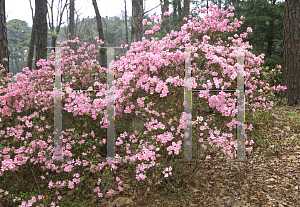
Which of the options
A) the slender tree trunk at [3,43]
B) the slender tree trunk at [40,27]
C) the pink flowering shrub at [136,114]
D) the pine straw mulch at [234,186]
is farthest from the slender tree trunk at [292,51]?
the slender tree trunk at [3,43]

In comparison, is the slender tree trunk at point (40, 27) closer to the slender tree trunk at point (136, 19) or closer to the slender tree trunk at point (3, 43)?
the slender tree trunk at point (3, 43)

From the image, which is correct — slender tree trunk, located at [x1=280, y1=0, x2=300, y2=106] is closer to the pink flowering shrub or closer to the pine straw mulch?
the pine straw mulch

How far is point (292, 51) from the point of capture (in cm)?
642

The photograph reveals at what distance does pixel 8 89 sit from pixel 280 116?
17.9 feet

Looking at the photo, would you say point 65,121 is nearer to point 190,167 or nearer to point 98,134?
point 98,134

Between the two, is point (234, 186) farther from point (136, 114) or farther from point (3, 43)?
point (3, 43)

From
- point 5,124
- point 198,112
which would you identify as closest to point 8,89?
point 5,124

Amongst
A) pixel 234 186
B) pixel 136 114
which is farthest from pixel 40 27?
pixel 234 186

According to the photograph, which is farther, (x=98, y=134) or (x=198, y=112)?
(x=98, y=134)

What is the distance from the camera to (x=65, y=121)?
144 inches

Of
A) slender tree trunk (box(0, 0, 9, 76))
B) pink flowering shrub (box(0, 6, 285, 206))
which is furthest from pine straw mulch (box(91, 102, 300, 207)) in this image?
slender tree trunk (box(0, 0, 9, 76))

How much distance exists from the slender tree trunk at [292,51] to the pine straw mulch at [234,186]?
3110 mm

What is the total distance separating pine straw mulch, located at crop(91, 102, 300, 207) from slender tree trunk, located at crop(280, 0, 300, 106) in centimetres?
311

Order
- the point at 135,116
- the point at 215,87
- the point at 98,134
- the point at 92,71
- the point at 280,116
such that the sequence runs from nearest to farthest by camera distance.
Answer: the point at 215,87
the point at 135,116
the point at 98,134
the point at 92,71
the point at 280,116
